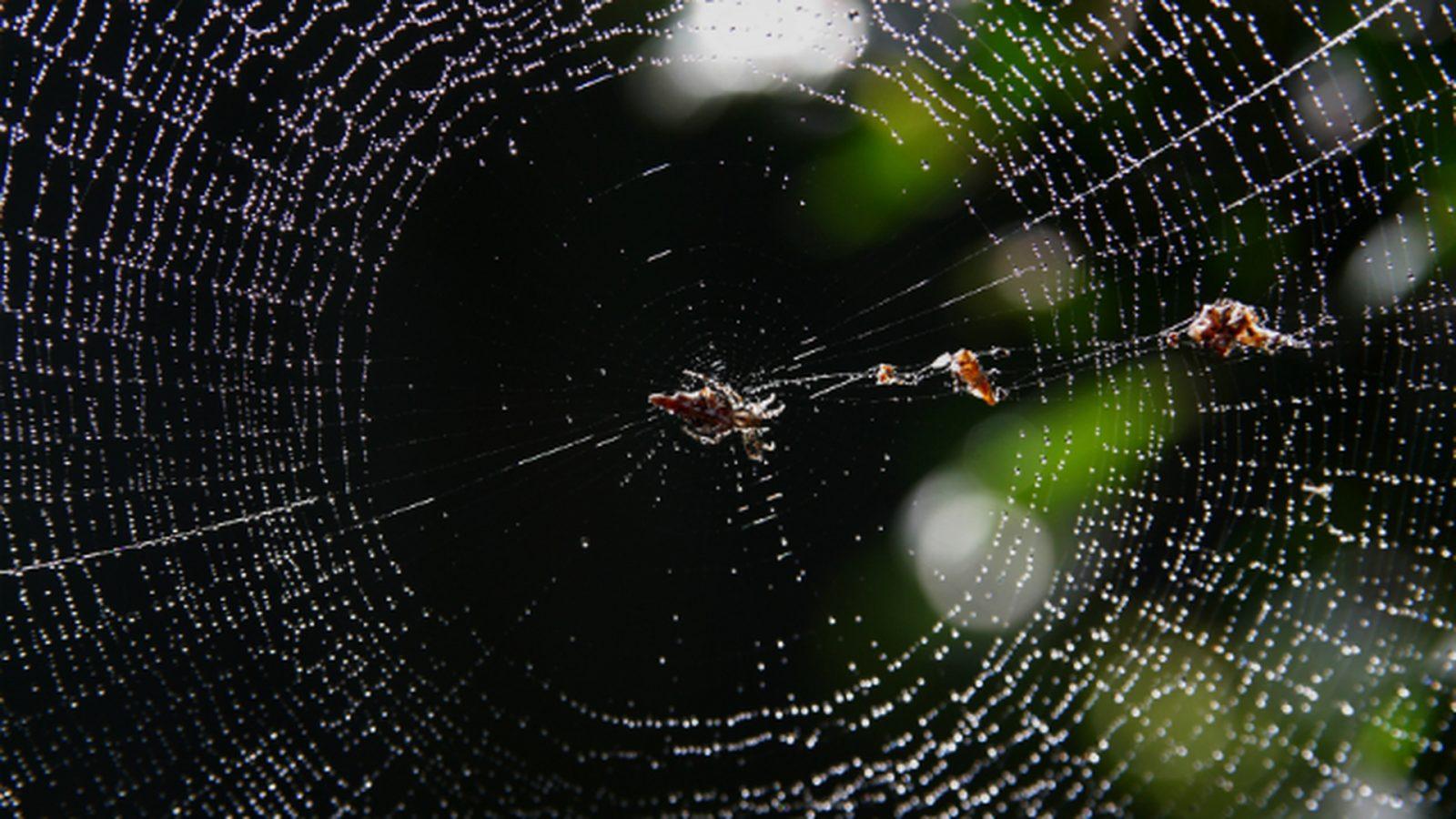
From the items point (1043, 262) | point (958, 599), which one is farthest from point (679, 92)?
point (958, 599)

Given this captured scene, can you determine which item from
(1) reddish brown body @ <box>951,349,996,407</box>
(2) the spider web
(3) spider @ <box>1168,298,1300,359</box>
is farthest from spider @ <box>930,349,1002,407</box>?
(3) spider @ <box>1168,298,1300,359</box>

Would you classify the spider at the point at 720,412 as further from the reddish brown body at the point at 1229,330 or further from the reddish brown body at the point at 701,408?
the reddish brown body at the point at 1229,330

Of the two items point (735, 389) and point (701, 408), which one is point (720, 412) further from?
point (735, 389)

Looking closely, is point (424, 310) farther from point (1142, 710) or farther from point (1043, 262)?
point (1142, 710)

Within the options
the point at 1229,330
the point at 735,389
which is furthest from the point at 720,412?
the point at 1229,330

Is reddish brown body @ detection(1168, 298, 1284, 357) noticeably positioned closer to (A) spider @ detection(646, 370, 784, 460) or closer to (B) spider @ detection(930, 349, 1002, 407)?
(B) spider @ detection(930, 349, 1002, 407)

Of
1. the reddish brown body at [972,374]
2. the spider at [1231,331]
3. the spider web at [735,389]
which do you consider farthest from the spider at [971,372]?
the spider at [1231,331]
